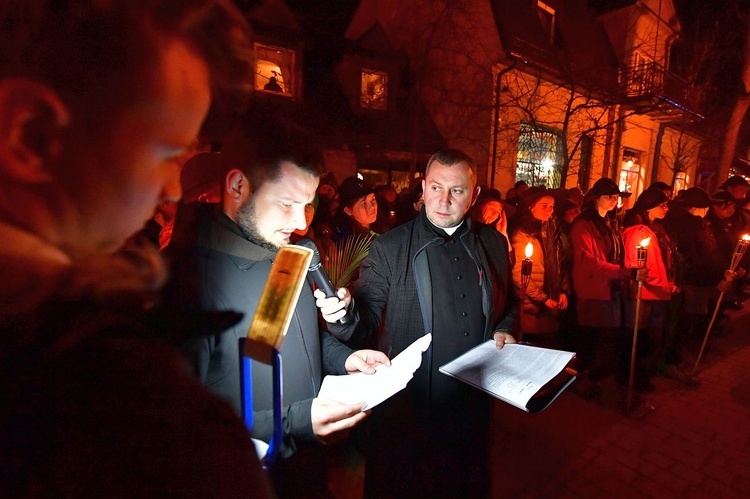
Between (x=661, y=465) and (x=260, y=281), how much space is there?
4070mm

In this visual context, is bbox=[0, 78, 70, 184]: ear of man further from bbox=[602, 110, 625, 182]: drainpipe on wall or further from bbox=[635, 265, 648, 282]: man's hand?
bbox=[602, 110, 625, 182]: drainpipe on wall

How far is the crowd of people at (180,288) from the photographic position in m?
0.55

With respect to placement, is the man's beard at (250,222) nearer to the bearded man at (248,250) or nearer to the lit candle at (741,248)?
the bearded man at (248,250)

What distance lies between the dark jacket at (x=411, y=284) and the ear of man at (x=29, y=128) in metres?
1.88

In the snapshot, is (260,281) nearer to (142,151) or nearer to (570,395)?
(142,151)

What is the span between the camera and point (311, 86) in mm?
11984

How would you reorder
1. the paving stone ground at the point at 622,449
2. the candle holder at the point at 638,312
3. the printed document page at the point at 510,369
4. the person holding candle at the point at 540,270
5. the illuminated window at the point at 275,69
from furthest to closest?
the illuminated window at the point at 275,69 → the person holding candle at the point at 540,270 → the candle holder at the point at 638,312 → the paving stone ground at the point at 622,449 → the printed document page at the point at 510,369

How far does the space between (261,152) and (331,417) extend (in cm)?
100

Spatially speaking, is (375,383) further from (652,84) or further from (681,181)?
(681,181)

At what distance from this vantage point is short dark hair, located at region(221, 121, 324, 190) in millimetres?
1400

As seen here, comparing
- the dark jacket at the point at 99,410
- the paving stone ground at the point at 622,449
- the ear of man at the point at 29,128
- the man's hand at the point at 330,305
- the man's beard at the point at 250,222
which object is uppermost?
the ear of man at the point at 29,128

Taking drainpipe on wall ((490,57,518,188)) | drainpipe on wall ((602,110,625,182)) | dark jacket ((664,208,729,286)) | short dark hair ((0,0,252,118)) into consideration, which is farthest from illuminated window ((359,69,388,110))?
short dark hair ((0,0,252,118))

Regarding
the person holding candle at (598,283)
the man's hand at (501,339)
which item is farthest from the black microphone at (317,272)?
the person holding candle at (598,283)

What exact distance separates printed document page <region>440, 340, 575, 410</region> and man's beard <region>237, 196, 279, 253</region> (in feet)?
4.11
